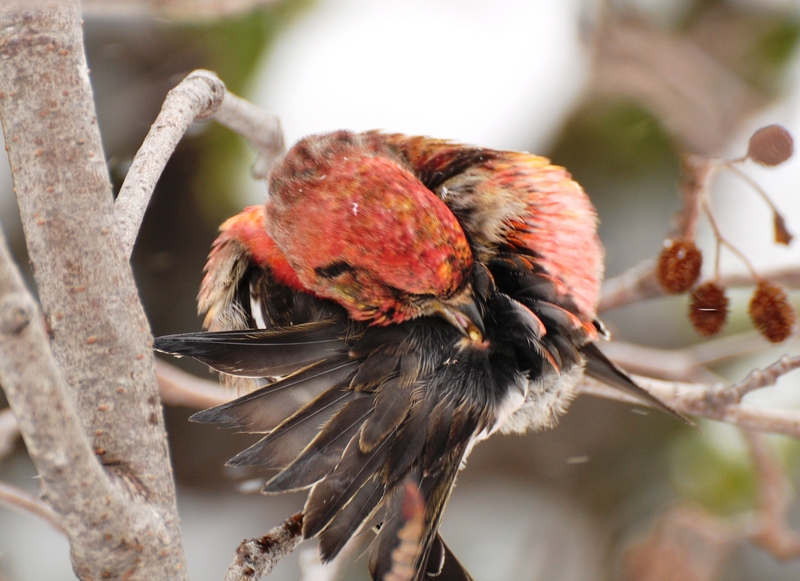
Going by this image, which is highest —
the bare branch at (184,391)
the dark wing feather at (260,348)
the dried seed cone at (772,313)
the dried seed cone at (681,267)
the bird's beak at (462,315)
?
the dark wing feather at (260,348)

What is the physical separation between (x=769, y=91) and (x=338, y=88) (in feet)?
2.38

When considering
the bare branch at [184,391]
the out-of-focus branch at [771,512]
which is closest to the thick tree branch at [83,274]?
the bare branch at [184,391]

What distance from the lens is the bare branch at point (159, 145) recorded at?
0.34m

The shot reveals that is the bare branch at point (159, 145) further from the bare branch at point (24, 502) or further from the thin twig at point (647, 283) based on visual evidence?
the thin twig at point (647, 283)

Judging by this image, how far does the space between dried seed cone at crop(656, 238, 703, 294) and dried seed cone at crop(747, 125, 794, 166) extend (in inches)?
4.9

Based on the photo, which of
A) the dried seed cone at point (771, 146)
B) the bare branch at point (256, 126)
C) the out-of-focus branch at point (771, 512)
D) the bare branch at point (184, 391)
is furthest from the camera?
the out-of-focus branch at point (771, 512)

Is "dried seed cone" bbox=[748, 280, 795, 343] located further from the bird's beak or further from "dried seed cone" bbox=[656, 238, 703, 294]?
the bird's beak

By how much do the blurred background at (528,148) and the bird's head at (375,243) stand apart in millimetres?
498

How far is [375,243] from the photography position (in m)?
0.39

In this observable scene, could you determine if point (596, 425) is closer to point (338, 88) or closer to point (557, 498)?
point (557, 498)

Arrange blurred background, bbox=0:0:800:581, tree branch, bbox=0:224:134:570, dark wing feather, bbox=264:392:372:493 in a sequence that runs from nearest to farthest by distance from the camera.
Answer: tree branch, bbox=0:224:134:570 < dark wing feather, bbox=264:392:372:493 < blurred background, bbox=0:0:800:581

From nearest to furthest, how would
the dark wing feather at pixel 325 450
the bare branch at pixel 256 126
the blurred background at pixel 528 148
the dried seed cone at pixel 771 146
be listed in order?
1. the dark wing feather at pixel 325 450
2. the dried seed cone at pixel 771 146
3. the bare branch at pixel 256 126
4. the blurred background at pixel 528 148

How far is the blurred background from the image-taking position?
3.14 feet

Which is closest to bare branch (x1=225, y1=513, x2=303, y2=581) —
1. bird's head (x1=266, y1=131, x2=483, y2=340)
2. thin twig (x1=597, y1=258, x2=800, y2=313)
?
bird's head (x1=266, y1=131, x2=483, y2=340)
